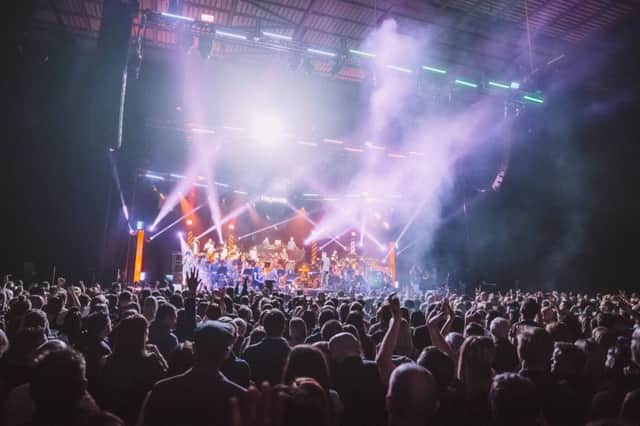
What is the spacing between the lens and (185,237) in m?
20.9

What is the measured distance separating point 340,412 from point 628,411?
143 cm

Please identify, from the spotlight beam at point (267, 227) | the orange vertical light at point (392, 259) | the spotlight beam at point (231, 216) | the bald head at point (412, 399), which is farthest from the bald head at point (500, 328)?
the spotlight beam at point (267, 227)

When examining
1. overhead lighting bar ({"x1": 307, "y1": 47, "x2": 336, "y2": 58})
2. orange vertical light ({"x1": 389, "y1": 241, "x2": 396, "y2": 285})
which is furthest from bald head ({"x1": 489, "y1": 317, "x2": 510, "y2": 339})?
orange vertical light ({"x1": 389, "y1": 241, "x2": 396, "y2": 285})

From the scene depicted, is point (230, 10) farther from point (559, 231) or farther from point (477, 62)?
point (559, 231)

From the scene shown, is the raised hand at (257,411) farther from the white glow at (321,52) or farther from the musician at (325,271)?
the musician at (325,271)

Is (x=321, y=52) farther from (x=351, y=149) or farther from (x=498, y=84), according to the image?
(x=351, y=149)

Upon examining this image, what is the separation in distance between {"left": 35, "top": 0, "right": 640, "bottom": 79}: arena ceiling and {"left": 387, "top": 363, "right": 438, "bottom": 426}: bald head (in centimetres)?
945

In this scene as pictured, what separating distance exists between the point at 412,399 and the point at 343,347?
3.72ft

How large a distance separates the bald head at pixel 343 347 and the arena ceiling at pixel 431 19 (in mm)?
8621

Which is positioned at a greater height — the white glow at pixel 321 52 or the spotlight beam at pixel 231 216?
the white glow at pixel 321 52

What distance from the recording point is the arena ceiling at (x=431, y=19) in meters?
10.9

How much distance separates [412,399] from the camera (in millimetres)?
1667

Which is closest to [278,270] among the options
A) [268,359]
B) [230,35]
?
[230,35]

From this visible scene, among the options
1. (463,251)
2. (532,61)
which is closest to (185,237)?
(463,251)
